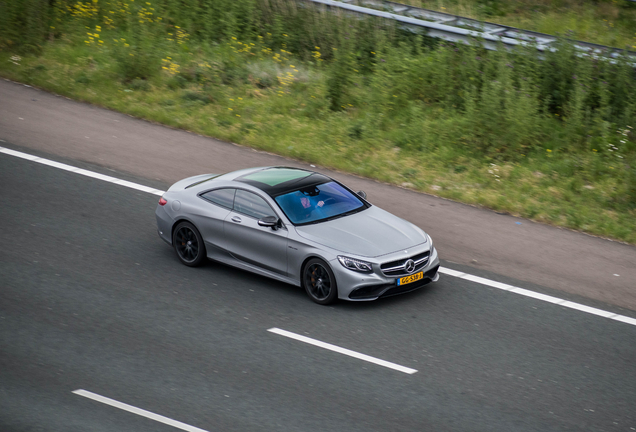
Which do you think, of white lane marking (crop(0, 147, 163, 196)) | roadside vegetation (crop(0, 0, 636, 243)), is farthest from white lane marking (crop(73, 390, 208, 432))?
roadside vegetation (crop(0, 0, 636, 243))

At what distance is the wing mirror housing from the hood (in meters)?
0.28

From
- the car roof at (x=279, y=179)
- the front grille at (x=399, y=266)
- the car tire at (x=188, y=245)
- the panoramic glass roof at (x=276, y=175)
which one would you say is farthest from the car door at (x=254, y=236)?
the front grille at (x=399, y=266)

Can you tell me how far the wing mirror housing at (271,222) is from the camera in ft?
33.3

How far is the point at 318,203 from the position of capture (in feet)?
34.6

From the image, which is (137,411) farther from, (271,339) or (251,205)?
(251,205)

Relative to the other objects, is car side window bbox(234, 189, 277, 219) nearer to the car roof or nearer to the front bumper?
the car roof

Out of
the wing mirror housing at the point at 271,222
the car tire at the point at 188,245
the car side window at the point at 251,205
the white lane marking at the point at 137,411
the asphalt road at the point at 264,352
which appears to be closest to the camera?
the white lane marking at the point at 137,411

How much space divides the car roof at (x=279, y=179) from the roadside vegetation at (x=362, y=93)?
363cm

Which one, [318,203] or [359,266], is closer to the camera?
[359,266]

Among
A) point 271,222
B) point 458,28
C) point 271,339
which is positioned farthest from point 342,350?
point 458,28

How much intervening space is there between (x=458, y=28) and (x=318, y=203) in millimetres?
9112

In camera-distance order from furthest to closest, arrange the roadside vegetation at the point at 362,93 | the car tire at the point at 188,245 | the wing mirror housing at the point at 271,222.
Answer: the roadside vegetation at the point at 362,93
the car tire at the point at 188,245
the wing mirror housing at the point at 271,222

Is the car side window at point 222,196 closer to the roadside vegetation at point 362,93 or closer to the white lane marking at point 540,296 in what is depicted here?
the white lane marking at point 540,296

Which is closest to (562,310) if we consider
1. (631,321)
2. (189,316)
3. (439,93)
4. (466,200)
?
(631,321)
